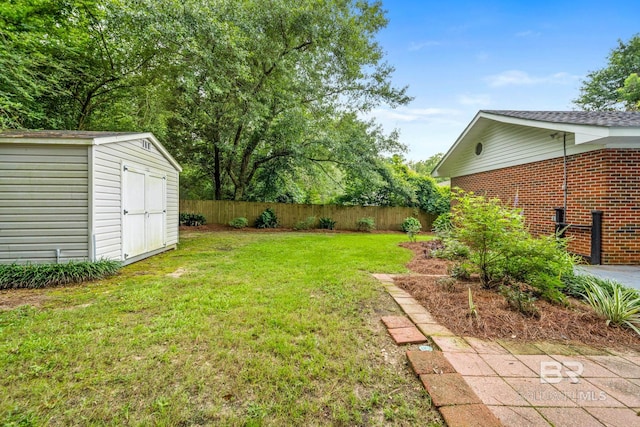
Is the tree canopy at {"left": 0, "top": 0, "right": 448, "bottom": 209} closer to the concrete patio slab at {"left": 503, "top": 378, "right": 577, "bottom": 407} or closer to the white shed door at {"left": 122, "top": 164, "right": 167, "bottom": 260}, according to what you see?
the white shed door at {"left": 122, "top": 164, "right": 167, "bottom": 260}

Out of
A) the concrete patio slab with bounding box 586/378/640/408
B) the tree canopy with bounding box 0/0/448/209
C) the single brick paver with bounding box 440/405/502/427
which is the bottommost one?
the concrete patio slab with bounding box 586/378/640/408

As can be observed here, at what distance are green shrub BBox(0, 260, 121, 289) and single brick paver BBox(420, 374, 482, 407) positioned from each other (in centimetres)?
491

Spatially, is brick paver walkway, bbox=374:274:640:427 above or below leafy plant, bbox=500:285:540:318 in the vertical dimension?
below

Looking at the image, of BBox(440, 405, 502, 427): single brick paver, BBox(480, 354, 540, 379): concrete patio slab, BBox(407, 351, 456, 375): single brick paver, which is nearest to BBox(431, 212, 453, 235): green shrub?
BBox(480, 354, 540, 379): concrete patio slab

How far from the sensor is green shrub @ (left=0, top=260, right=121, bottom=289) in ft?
12.8

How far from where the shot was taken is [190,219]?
1227 cm

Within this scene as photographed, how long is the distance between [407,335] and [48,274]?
5.01 meters

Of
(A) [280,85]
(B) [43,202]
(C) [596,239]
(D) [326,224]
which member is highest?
(A) [280,85]

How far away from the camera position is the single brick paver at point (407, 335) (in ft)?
7.72

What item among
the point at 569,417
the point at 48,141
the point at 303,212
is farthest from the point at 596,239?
the point at 303,212

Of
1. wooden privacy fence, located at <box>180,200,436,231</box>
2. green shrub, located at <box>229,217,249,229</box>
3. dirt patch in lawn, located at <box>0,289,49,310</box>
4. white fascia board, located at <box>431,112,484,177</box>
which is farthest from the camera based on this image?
wooden privacy fence, located at <box>180,200,436,231</box>

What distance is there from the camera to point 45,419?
58.2 inches

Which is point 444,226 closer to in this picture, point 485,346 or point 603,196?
point 603,196

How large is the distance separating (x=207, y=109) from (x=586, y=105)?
24.0 metres
